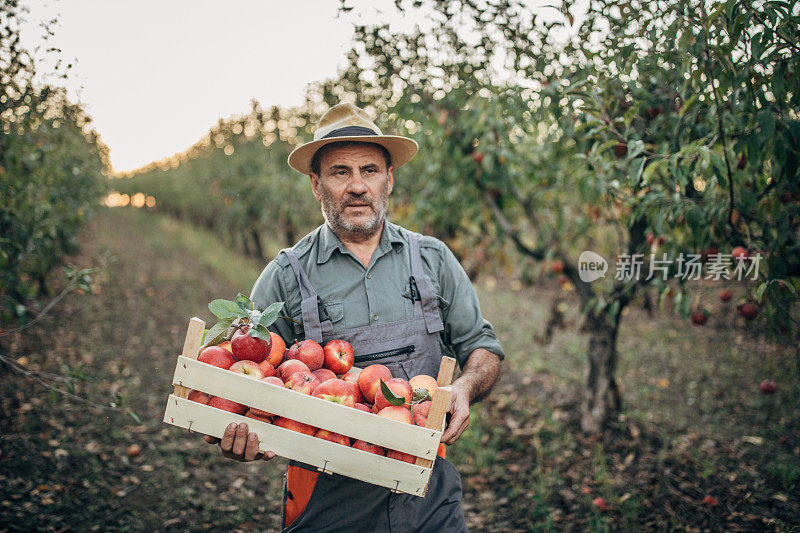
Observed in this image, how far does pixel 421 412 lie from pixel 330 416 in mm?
306

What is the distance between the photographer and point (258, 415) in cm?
154

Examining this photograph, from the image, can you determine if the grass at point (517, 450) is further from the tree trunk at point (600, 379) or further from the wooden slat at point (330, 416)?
the wooden slat at point (330, 416)

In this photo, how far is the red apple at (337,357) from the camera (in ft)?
5.83

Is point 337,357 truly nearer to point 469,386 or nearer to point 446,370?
point 446,370

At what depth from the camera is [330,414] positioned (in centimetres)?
144

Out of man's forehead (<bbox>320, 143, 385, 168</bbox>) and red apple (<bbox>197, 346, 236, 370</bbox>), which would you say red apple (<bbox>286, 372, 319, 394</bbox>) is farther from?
man's forehead (<bbox>320, 143, 385, 168</bbox>)

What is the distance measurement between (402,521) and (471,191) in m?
3.43

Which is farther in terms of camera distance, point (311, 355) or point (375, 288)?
point (375, 288)

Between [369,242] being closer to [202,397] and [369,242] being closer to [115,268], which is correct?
[202,397]

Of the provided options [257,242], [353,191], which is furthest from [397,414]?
[257,242]

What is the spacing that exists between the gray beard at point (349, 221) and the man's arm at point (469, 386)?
72cm

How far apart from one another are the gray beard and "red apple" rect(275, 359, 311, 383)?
68cm

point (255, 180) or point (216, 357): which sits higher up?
point (255, 180)

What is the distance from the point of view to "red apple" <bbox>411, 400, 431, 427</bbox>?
5.09 feet
